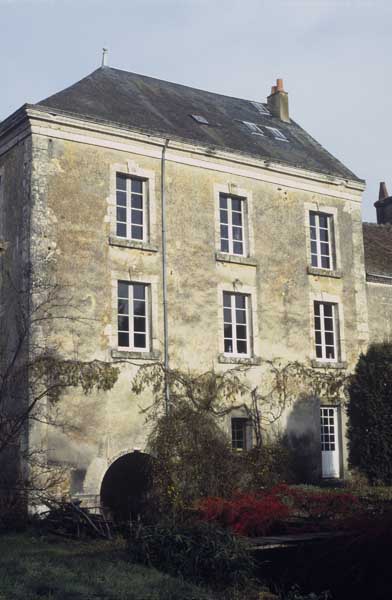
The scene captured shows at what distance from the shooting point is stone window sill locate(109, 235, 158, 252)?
18.2 metres

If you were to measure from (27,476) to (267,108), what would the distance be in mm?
15163

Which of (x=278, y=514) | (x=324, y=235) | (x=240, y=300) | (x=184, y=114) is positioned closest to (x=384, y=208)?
(x=324, y=235)

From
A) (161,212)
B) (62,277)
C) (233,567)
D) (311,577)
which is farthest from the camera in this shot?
(161,212)

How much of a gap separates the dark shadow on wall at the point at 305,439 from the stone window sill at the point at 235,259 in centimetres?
377

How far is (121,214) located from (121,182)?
79 centimetres

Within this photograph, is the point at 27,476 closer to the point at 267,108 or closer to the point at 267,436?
the point at 267,436

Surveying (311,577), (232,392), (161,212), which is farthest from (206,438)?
(311,577)

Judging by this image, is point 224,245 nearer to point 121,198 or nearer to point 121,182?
point 121,198

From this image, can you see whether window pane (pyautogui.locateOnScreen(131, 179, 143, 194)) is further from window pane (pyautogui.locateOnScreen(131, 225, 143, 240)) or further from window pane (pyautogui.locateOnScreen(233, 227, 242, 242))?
window pane (pyautogui.locateOnScreen(233, 227, 242, 242))

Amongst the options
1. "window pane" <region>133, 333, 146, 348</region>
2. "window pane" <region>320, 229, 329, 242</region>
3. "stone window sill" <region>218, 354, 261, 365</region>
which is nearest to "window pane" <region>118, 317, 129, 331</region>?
"window pane" <region>133, 333, 146, 348</region>

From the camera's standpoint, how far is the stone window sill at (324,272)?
2152 centimetres

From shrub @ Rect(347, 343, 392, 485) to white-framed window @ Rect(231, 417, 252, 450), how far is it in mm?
3203

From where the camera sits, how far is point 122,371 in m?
17.8

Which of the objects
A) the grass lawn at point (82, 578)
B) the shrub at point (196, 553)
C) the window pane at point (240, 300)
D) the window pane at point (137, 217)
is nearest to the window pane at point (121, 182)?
the window pane at point (137, 217)
